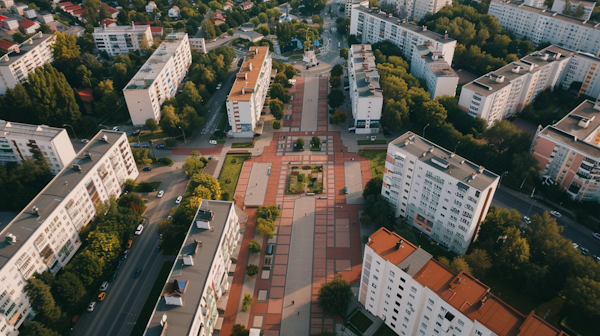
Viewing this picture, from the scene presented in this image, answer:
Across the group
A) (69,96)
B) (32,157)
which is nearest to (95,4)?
(69,96)

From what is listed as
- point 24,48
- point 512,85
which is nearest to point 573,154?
point 512,85

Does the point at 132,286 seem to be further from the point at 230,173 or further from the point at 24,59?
the point at 24,59

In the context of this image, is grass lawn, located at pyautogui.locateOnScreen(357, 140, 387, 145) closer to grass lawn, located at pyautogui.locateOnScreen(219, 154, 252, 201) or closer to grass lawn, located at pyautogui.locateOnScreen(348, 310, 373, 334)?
grass lawn, located at pyautogui.locateOnScreen(219, 154, 252, 201)

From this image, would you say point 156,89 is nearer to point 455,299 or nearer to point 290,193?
point 290,193

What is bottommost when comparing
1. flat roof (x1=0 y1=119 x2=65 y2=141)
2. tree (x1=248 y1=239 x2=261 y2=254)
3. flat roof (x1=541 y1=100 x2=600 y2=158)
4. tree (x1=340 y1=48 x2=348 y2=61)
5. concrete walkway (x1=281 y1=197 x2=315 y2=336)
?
concrete walkway (x1=281 y1=197 x2=315 y2=336)

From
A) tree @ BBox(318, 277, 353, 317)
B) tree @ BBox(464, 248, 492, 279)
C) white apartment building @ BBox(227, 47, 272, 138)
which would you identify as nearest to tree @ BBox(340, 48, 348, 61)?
white apartment building @ BBox(227, 47, 272, 138)

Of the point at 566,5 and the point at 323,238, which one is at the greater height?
the point at 566,5

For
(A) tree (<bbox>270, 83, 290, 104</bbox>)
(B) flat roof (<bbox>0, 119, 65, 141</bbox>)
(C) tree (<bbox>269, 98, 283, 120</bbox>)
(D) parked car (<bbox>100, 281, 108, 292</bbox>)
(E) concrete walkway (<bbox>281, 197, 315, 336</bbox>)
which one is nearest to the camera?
(E) concrete walkway (<bbox>281, 197, 315, 336</bbox>)
